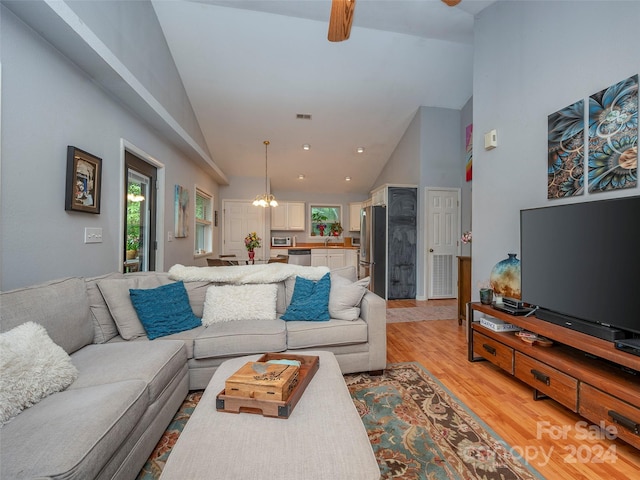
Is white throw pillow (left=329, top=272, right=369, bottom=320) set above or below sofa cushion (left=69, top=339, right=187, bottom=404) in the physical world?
above

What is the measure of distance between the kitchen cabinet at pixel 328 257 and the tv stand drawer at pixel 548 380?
205 inches

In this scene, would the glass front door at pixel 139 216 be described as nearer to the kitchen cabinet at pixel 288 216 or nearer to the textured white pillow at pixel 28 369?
the textured white pillow at pixel 28 369

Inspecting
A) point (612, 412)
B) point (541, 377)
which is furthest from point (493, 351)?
point (612, 412)

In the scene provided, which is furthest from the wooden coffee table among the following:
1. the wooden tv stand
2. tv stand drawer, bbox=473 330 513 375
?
tv stand drawer, bbox=473 330 513 375

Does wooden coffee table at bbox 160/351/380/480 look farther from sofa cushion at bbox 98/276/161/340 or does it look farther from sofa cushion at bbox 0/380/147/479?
sofa cushion at bbox 98/276/161/340

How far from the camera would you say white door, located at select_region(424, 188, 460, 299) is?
5.25 m

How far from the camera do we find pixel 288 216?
24.4ft

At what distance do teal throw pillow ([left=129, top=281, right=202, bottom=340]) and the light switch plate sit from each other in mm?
702

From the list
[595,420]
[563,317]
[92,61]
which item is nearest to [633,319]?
[563,317]

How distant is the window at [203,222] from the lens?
562 cm

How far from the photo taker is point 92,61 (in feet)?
7.05

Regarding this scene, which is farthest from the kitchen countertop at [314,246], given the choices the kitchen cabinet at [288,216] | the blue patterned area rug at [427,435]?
the blue patterned area rug at [427,435]

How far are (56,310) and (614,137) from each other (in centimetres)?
358

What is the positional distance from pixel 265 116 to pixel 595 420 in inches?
209
